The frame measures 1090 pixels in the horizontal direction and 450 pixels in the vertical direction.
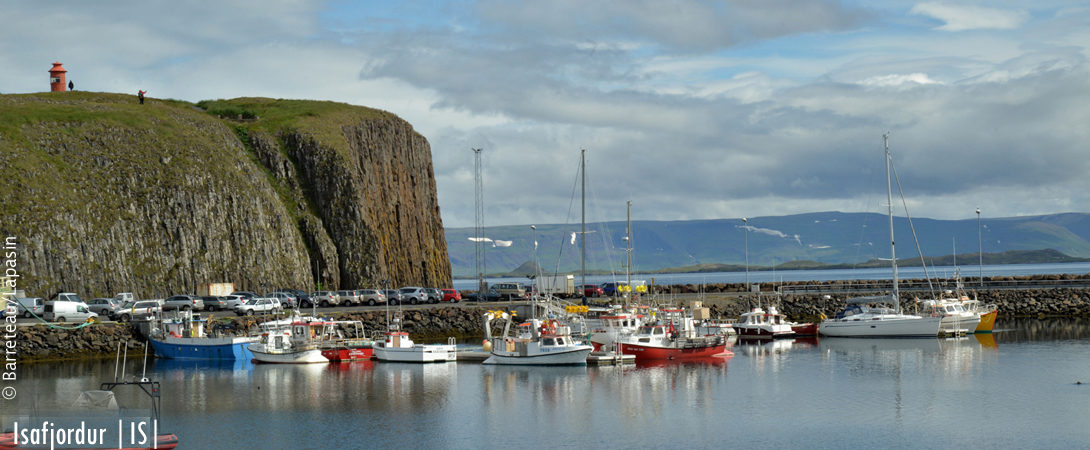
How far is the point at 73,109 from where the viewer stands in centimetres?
9588

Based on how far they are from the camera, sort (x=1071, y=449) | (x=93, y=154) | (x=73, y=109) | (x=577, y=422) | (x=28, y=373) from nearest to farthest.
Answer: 1. (x=1071, y=449)
2. (x=577, y=422)
3. (x=28, y=373)
4. (x=93, y=154)
5. (x=73, y=109)

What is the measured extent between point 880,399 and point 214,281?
6676 cm

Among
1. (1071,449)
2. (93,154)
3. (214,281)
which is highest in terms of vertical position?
(93,154)

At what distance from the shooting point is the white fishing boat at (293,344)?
58125 millimetres

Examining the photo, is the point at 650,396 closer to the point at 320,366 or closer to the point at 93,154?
the point at 320,366

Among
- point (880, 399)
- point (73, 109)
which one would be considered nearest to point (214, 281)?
point (73, 109)

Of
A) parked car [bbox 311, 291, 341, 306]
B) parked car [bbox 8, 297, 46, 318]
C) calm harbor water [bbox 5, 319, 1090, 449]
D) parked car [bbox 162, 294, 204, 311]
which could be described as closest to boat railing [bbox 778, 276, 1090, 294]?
calm harbor water [bbox 5, 319, 1090, 449]

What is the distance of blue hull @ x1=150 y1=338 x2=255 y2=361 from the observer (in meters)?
59.8

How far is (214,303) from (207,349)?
16.3 meters

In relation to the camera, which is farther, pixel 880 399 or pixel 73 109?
pixel 73 109

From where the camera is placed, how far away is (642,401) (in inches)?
1651

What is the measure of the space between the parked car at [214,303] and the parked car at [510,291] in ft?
85.3

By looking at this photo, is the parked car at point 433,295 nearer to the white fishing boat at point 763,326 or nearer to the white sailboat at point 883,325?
the white fishing boat at point 763,326

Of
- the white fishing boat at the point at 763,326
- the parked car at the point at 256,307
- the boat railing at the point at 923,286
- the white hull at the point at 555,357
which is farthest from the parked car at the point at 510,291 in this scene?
the white hull at the point at 555,357
